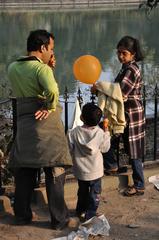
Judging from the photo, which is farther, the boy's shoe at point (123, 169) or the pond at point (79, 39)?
the pond at point (79, 39)

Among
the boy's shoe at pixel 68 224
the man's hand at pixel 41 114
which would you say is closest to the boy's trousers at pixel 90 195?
the boy's shoe at pixel 68 224

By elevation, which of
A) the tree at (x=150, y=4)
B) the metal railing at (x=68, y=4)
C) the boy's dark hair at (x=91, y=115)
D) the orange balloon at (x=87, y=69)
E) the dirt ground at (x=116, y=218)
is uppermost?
the metal railing at (x=68, y=4)

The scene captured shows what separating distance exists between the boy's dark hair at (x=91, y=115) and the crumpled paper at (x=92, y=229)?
757mm

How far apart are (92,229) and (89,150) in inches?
23.8

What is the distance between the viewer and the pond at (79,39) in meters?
13.9

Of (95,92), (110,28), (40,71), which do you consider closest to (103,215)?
(95,92)

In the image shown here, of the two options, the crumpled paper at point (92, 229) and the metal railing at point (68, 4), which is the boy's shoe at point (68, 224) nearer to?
the crumpled paper at point (92, 229)

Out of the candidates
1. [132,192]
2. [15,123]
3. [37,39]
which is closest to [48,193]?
[15,123]

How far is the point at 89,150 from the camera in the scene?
12.5 feet

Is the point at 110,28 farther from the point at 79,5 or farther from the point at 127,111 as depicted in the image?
the point at 127,111

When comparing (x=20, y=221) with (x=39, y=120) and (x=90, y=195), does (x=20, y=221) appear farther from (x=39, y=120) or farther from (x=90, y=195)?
(x=39, y=120)

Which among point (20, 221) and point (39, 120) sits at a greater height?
point (39, 120)

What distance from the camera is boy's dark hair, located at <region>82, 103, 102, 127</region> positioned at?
3752 millimetres

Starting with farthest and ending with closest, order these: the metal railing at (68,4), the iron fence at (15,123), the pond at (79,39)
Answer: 1. the metal railing at (68,4)
2. the pond at (79,39)
3. the iron fence at (15,123)
